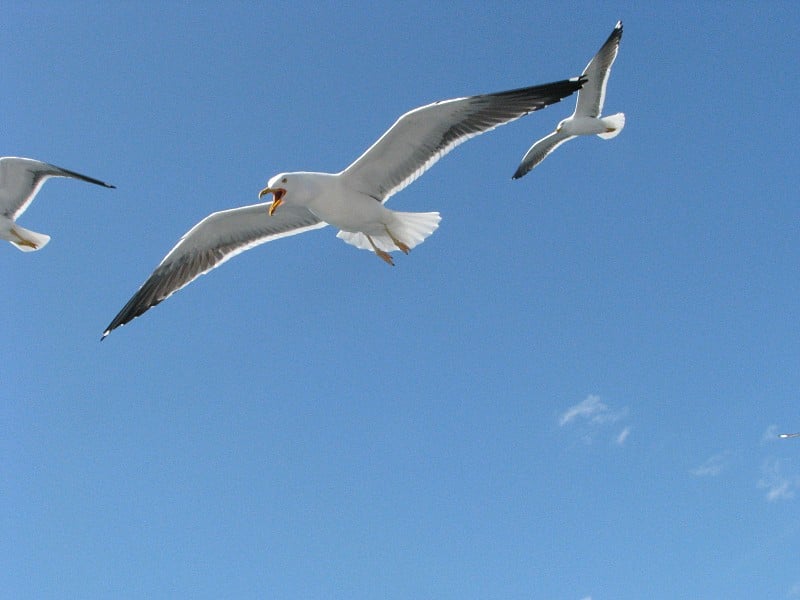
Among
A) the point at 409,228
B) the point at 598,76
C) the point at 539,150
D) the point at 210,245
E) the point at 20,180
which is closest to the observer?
the point at 409,228

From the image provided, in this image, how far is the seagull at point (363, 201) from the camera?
20.4 feet

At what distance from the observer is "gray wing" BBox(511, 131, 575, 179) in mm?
13812

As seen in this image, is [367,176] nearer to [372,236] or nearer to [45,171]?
[372,236]

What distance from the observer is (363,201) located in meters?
6.75

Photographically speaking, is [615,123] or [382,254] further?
[615,123]

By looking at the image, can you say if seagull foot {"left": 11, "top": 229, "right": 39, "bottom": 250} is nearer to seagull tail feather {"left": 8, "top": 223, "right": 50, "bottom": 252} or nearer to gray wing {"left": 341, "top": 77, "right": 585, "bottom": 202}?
seagull tail feather {"left": 8, "top": 223, "right": 50, "bottom": 252}

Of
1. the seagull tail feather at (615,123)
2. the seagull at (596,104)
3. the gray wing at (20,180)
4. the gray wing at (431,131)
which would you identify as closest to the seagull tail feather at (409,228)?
the gray wing at (431,131)

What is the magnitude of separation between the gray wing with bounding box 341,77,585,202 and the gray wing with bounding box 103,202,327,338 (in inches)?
38.4

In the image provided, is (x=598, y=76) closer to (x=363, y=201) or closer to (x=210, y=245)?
(x=363, y=201)

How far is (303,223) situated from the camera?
25.3 feet

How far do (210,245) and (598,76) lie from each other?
24.3 ft

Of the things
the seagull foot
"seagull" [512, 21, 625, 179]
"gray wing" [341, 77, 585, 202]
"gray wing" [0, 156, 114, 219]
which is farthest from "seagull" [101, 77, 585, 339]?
"seagull" [512, 21, 625, 179]

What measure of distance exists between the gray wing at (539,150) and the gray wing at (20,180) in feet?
25.3

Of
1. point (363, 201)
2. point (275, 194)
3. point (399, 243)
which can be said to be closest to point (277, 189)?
point (275, 194)
